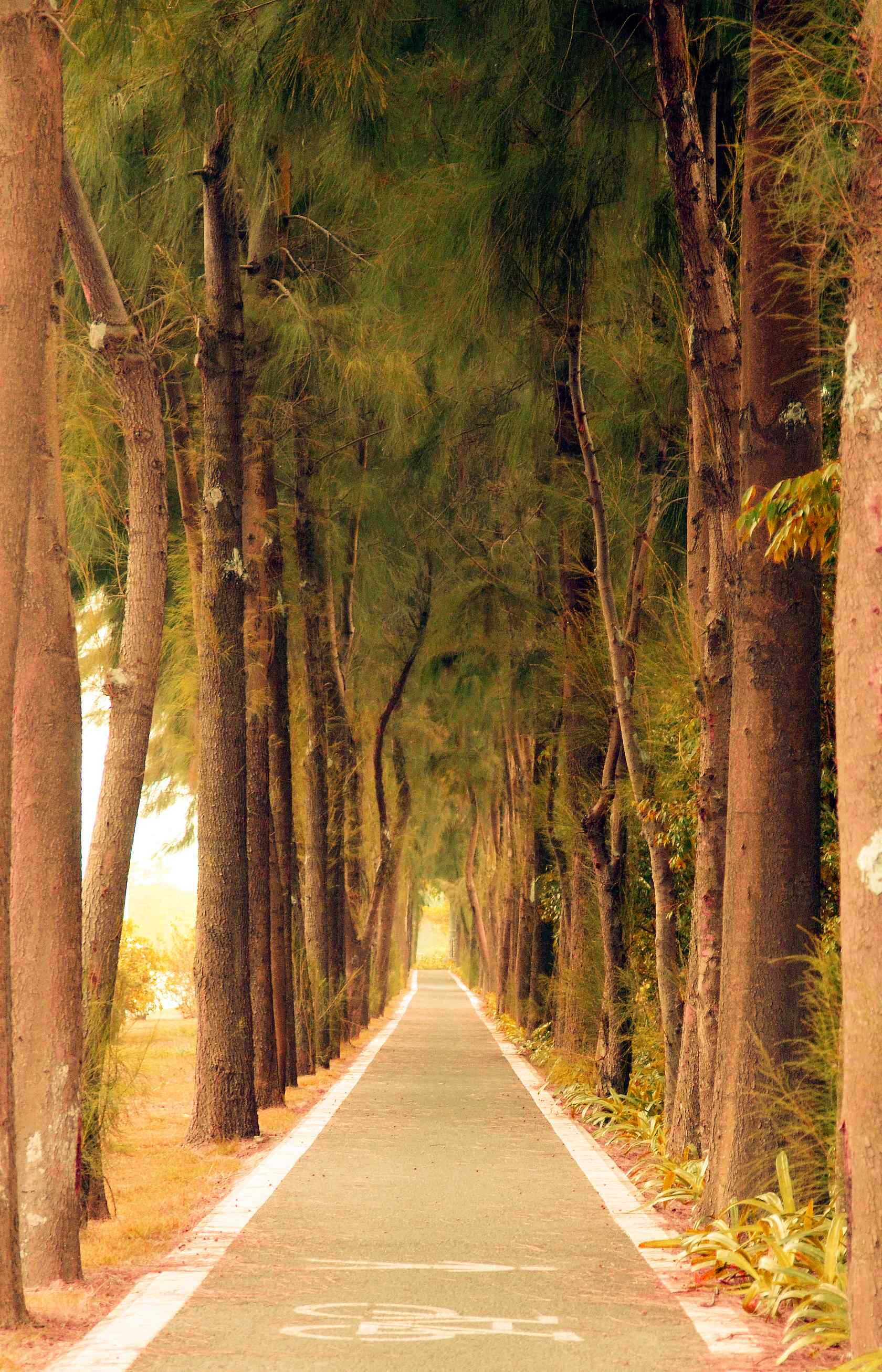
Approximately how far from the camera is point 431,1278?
6191 millimetres

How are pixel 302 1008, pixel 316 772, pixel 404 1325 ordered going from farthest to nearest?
1. pixel 316 772
2. pixel 302 1008
3. pixel 404 1325

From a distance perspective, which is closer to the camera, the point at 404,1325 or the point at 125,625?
the point at 404,1325

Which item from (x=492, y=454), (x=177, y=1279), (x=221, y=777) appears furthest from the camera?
(x=492, y=454)

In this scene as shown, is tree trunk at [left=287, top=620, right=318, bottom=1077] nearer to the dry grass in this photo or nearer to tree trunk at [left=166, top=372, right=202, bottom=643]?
the dry grass

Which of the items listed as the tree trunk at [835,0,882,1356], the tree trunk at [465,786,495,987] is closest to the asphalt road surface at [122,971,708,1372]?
the tree trunk at [835,0,882,1356]

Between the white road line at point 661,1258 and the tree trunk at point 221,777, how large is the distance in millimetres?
2804

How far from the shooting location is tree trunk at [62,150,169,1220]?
8172 mm

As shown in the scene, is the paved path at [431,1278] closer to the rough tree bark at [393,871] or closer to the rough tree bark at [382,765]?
the rough tree bark at [382,765]

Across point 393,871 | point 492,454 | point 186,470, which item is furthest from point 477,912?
point 186,470

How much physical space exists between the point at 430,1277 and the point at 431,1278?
12 mm

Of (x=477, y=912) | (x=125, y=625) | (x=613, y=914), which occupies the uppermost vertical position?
(x=125, y=625)

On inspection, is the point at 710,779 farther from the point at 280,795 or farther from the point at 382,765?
the point at 382,765

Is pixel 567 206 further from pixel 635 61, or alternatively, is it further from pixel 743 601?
pixel 743 601

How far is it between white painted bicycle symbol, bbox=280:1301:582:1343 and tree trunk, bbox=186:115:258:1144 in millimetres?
5722
